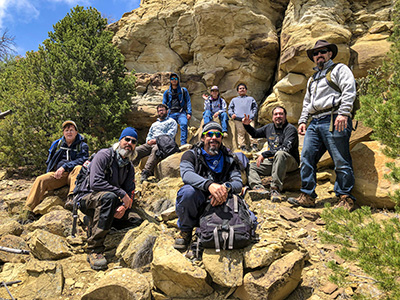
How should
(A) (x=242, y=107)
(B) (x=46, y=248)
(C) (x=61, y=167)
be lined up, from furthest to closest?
(A) (x=242, y=107) → (C) (x=61, y=167) → (B) (x=46, y=248)

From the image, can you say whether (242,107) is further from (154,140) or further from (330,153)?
(330,153)

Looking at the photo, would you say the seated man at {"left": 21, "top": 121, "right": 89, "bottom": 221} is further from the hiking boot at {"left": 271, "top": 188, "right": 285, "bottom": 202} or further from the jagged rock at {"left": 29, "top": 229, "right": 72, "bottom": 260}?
the hiking boot at {"left": 271, "top": 188, "right": 285, "bottom": 202}

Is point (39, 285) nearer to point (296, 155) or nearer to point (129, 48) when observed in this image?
point (296, 155)

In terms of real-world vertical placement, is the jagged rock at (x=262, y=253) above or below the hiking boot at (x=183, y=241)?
below

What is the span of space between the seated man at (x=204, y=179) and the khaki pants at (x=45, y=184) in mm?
3395

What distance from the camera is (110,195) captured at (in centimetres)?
436

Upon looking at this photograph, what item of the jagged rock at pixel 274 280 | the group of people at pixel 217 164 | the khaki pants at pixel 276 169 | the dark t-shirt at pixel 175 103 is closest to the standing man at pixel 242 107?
the dark t-shirt at pixel 175 103

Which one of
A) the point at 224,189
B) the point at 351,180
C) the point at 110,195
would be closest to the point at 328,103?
the point at 351,180

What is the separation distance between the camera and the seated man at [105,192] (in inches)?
169

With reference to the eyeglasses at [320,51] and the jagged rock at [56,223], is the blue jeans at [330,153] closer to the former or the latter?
the eyeglasses at [320,51]

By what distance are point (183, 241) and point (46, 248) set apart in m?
2.53

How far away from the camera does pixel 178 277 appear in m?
3.19

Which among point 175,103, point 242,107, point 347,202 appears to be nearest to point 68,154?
point 175,103

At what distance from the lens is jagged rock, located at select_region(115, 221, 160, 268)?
4.03 meters
